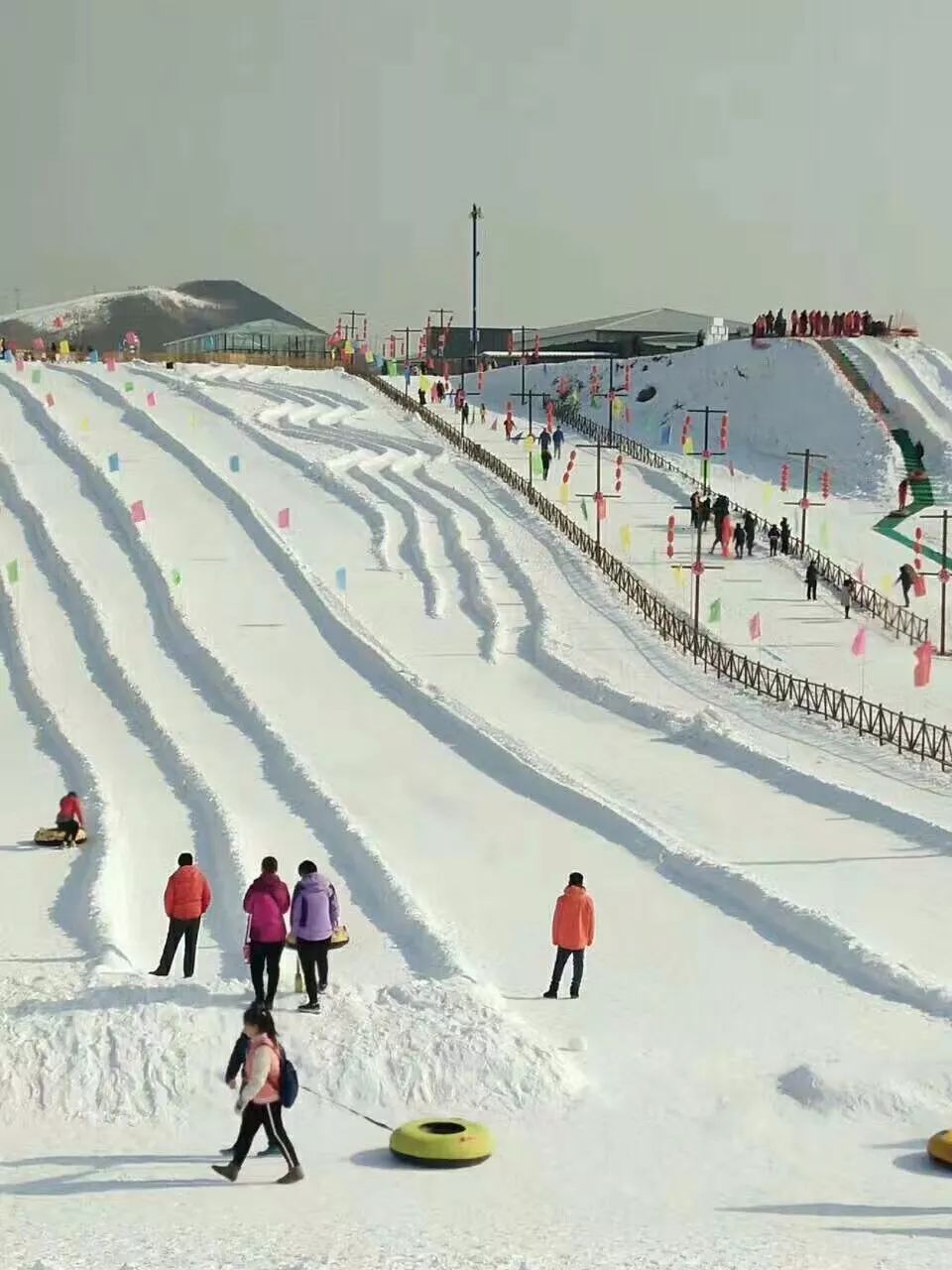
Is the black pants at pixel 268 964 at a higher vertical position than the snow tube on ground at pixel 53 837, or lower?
higher

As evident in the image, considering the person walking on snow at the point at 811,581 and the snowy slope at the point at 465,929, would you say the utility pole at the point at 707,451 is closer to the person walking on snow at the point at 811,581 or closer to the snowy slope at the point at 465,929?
the person walking on snow at the point at 811,581

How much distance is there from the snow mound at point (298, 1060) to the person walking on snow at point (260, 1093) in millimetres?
1437

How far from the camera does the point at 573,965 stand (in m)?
14.7

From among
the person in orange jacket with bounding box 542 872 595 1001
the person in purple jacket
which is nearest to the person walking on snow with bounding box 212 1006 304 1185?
the person in purple jacket

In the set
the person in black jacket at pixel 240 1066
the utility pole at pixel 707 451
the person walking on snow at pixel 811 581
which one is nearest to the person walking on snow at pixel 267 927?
the person in black jacket at pixel 240 1066

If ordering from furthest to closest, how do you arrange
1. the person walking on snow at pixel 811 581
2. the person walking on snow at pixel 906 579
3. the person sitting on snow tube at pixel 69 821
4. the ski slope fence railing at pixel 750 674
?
the person walking on snow at pixel 906 579, the person walking on snow at pixel 811 581, the ski slope fence railing at pixel 750 674, the person sitting on snow tube at pixel 69 821

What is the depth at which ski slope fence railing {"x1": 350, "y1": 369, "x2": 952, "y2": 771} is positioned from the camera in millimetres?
25875

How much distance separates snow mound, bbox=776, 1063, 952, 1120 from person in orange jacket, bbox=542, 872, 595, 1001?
2316 mm

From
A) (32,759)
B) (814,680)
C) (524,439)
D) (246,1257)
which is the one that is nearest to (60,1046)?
(246,1257)

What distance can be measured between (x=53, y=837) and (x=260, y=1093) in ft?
37.1

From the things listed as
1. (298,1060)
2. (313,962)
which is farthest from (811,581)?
(298,1060)

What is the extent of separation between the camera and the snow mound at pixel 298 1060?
11984 millimetres

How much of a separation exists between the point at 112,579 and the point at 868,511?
80.5 feet

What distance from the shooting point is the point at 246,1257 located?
9.30 metres
